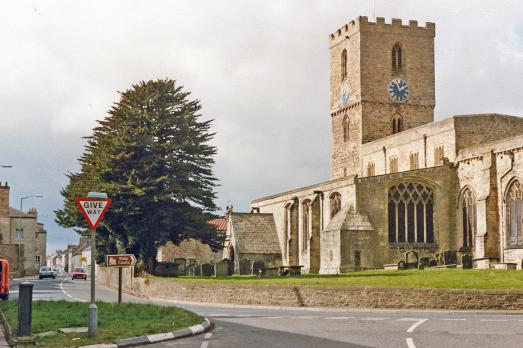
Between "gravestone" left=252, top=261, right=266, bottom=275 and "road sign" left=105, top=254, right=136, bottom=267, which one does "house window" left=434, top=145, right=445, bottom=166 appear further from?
"road sign" left=105, top=254, right=136, bottom=267

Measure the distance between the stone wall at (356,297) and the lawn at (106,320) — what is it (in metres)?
8.66

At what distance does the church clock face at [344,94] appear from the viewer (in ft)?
244

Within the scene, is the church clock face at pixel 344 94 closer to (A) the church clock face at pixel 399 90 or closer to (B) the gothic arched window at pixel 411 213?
(A) the church clock face at pixel 399 90

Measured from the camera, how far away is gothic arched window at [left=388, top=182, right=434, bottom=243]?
172 ft

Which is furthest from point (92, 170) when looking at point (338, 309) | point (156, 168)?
point (338, 309)

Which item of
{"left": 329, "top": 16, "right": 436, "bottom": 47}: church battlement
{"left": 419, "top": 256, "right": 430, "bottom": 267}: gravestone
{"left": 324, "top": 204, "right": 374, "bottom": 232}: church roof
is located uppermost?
{"left": 329, "top": 16, "right": 436, "bottom": 47}: church battlement

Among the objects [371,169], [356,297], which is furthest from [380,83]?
[356,297]

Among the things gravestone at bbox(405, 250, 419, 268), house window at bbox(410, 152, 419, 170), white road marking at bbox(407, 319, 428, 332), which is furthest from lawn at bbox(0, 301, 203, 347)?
house window at bbox(410, 152, 419, 170)

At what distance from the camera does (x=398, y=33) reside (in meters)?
73.9

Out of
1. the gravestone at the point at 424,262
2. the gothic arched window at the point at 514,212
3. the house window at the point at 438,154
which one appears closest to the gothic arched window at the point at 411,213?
the gravestone at the point at 424,262

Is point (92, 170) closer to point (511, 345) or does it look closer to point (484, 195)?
point (484, 195)

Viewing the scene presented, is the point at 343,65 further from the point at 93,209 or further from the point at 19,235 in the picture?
the point at 93,209

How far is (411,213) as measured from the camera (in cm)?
5262

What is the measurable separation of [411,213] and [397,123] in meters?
21.6
